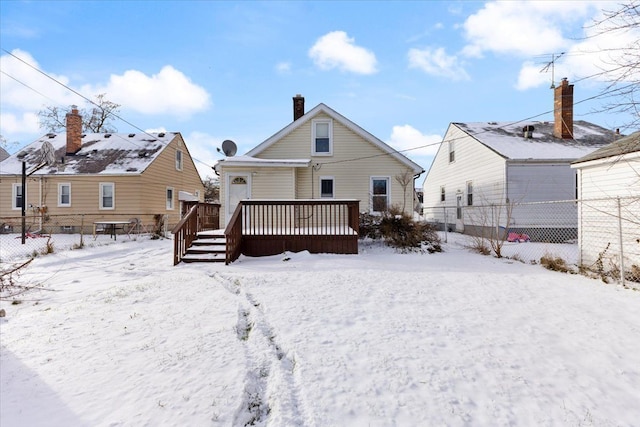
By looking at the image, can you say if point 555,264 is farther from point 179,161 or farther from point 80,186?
point 179,161

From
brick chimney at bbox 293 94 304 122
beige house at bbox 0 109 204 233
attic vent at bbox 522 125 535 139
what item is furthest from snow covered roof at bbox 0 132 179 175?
attic vent at bbox 522 125 535 139

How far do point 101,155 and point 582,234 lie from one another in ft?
77.5

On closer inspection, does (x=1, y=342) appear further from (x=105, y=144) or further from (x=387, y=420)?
(x=105, y=144)

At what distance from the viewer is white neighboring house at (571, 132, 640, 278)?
276 inches

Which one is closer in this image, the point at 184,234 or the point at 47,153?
the point at 184,234

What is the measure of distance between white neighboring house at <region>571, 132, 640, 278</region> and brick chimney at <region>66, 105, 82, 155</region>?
82.4 ft

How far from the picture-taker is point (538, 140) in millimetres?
15727

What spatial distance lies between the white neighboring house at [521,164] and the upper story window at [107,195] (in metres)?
17.8

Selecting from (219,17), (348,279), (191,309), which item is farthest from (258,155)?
(191,309)

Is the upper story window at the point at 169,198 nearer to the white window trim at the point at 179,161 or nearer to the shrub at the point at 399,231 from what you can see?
the white window trim at the point at 179,161

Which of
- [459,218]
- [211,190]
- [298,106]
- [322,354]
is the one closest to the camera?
[322,354]

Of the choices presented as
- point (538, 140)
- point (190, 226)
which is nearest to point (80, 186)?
point (190, 226)

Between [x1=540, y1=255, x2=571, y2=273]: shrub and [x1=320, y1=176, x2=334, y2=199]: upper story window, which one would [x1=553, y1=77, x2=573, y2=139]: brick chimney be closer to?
[x1=540, y1=255, x2=571, y2=273]: shrub

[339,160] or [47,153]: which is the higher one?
[47,153]
